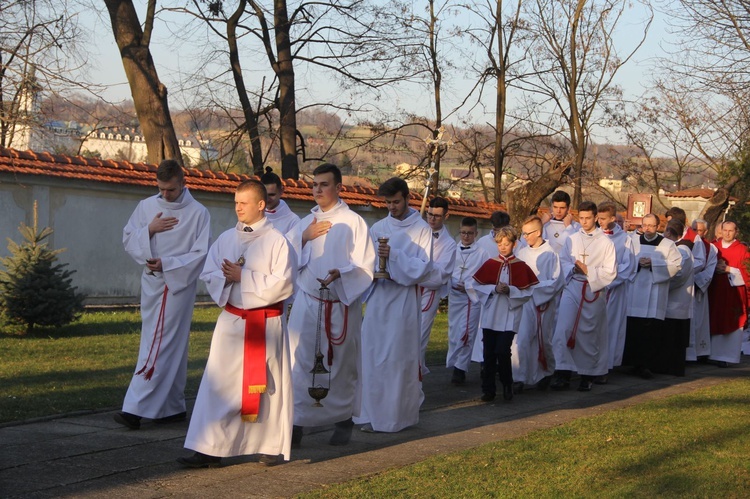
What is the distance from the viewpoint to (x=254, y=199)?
Answer: 6.71 m

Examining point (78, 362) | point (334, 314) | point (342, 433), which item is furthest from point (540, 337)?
point (78, 362)

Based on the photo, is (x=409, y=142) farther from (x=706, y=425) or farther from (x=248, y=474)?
(x=248, y=474)

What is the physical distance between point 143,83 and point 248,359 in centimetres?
1393

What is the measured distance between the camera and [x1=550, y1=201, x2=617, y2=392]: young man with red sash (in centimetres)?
1155

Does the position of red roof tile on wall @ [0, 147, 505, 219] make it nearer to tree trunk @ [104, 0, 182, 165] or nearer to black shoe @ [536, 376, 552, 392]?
tree trunk @ [104, 0, 182, 165]

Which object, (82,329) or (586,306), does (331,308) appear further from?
(82,329)

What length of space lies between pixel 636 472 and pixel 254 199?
318 centimetres

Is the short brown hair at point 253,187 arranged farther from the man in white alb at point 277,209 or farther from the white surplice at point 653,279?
the white surplice at point 653,279

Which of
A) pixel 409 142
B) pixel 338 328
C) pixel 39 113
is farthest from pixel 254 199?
pixel 409 142

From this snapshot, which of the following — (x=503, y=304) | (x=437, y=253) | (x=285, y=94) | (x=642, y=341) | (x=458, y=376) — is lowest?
(x=458, y=376)

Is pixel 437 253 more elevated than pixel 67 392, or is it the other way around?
pixel 437 253

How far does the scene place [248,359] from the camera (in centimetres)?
650

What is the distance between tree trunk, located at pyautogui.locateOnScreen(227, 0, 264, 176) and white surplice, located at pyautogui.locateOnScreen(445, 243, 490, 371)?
45.2ft

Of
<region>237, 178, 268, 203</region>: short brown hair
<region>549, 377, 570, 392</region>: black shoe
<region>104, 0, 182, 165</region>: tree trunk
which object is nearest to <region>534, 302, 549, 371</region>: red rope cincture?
<region>549, 377, 570, 392</region>: black shoe
